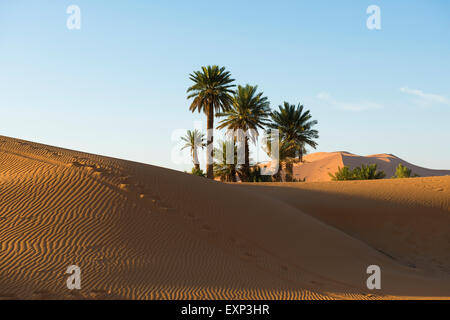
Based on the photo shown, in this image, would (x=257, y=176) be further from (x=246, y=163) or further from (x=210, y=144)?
(x=210, y=144)

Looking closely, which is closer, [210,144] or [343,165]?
[210,144]

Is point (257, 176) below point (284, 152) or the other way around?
Result: below

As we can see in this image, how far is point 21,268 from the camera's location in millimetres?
7543

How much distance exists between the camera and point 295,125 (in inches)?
1598

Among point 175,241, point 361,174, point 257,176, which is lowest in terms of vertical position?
point 175,241

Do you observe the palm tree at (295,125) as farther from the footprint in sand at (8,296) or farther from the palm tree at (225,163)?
the footprint in sand at (8,296)

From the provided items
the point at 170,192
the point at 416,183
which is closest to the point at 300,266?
the point at 170,192

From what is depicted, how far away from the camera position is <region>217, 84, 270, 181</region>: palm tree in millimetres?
39094

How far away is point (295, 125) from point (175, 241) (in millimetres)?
32307

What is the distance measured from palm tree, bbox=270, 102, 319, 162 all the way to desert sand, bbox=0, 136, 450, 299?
74.8 ft

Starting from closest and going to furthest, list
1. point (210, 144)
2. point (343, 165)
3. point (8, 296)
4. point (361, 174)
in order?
point (8, 296), point (361, 174), point (210, 144), point (343, 165)

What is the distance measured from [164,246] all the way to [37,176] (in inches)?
219

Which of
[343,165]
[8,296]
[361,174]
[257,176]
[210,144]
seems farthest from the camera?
[343,165]

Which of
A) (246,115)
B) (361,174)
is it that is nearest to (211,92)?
(246,115)
